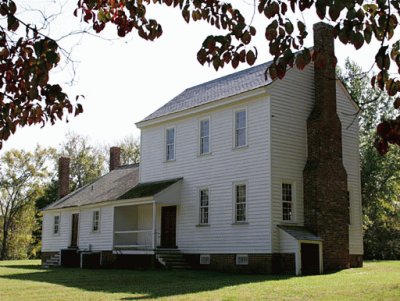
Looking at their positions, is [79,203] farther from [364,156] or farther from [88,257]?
[364,156]

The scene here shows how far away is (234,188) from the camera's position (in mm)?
23859

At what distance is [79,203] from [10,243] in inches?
1031

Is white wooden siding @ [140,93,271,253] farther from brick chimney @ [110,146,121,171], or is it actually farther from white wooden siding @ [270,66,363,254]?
brick chimney @ [110,146,121,171]

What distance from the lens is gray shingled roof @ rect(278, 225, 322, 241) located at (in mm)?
21422

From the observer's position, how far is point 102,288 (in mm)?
16281

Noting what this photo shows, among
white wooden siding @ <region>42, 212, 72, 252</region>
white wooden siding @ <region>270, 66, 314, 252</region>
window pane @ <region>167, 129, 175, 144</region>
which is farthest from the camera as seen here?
white wooden siding @ <region>42, 212, 72, 252</region>

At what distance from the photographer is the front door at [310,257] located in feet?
71.3

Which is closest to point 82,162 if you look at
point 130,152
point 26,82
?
point 130,152

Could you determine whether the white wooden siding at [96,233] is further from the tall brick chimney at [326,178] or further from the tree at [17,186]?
the tree at [17,186]

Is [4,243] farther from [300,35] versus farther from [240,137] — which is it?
[300,35]

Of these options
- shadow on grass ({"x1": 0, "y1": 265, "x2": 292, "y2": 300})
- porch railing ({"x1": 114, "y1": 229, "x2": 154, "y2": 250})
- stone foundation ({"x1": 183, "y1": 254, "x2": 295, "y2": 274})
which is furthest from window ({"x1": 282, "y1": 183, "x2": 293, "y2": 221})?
porch railing ({"x1": 114, "y1": 229, "x2": 154, "y2": 250})

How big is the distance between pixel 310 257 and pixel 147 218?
33.1 ft

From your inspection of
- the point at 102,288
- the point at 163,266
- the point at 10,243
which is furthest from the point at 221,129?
the point at 10,243

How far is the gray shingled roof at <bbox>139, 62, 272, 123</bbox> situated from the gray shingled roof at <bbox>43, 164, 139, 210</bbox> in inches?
168
